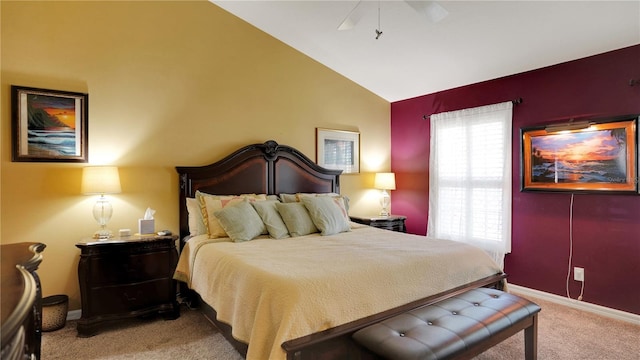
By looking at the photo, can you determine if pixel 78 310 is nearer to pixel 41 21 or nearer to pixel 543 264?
pixel 41 21

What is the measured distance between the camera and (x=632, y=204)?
317 centimetres

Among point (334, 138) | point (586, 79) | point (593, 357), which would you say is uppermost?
point (586, 79)

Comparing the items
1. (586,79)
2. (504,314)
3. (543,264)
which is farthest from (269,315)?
(586,79)

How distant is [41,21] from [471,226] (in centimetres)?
490

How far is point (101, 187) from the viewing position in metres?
2.97

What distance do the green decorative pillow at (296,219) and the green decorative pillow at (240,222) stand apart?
0.83 feet

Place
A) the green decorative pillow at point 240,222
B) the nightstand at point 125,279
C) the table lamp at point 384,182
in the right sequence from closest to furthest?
the nightstand at point 125,279 < the green decorative pillow at point 240,222 < the table lamp at point 384,182

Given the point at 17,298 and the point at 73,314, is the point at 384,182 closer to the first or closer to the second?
the point at 73,314

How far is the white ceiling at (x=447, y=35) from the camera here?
2.96 meters

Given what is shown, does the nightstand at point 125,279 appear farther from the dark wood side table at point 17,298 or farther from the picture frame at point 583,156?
the picture frame at point 583,156

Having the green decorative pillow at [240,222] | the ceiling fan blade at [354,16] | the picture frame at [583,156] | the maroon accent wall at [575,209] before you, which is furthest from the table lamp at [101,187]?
the picture frame at [583,156]

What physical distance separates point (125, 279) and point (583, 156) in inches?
175

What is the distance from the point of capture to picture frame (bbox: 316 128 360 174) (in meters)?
4.70

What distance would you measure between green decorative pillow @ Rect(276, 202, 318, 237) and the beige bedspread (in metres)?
0.20
